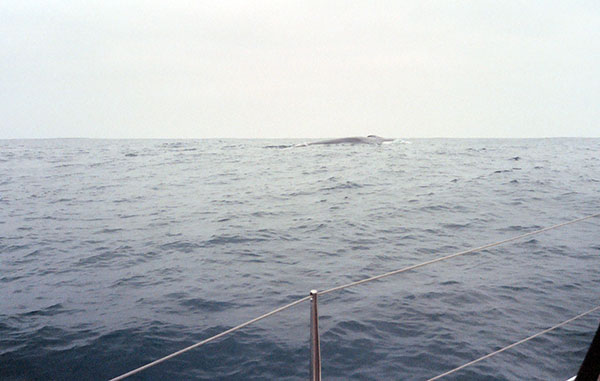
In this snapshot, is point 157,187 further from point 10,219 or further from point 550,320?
point 550,320

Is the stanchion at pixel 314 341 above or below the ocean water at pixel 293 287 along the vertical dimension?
above

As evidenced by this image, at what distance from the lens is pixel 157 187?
1889 cm

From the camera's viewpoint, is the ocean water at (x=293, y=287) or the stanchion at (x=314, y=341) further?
the ocean water at (x=293, y=287)

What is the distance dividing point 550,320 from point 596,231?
5.89 m

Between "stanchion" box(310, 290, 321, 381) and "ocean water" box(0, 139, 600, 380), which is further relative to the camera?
"ocean water" box(0, 139, 600, 380)

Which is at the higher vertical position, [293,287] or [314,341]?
[314,341]

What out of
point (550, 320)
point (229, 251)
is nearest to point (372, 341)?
point (550, 320)

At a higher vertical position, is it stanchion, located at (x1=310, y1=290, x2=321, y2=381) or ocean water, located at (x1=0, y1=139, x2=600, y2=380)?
stanchion, located at (x1=310, y1=290, x2=321, y2=381)

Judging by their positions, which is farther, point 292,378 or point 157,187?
point 157,187

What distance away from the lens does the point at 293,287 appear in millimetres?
6336

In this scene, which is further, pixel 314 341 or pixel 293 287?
pixel 293 287

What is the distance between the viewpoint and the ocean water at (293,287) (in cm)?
427

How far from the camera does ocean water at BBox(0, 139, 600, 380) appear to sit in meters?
4.27

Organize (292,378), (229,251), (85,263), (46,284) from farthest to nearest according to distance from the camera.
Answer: (229,251) < (85,263) < (46,284) < (292,378)
